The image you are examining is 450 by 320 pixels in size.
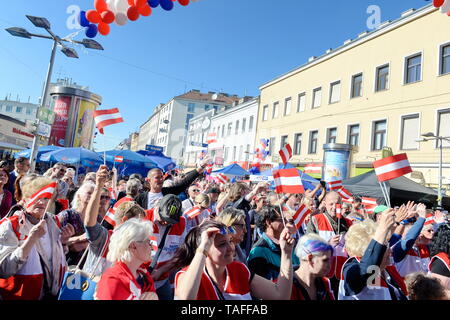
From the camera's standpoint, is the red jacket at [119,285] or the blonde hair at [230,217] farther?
the blonde hair at [230,217]

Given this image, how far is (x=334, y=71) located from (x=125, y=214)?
20.9 metres

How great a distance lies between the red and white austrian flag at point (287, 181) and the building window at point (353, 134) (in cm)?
1632

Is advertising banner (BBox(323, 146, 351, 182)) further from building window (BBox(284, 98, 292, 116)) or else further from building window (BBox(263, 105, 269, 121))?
building window (BBox(263, 105, 269, 121))

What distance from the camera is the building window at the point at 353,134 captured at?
Answer: 19.1 metres

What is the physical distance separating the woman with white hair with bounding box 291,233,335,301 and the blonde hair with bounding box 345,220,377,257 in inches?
15.3

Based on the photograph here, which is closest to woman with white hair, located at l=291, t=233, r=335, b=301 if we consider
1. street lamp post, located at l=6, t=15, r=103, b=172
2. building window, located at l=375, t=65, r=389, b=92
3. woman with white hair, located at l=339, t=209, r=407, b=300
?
woman with white hair, located at l=339, t=209, r=407, b=300

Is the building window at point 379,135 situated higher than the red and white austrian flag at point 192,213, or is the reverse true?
the building window at point 379,135

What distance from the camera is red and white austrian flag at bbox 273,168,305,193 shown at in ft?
13.2

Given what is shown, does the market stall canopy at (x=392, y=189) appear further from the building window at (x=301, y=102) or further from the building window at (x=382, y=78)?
the building window at (x=301, y=102)

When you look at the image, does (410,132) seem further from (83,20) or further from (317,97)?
(83,20)

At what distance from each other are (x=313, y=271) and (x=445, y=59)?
54.1 feet

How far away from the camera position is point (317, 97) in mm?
22672

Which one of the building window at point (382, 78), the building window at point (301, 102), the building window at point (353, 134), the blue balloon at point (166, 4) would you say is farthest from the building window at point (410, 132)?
the blue balloon at point (166, 4)

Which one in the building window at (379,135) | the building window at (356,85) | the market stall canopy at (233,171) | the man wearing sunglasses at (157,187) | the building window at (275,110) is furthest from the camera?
the building window at (275,110)
